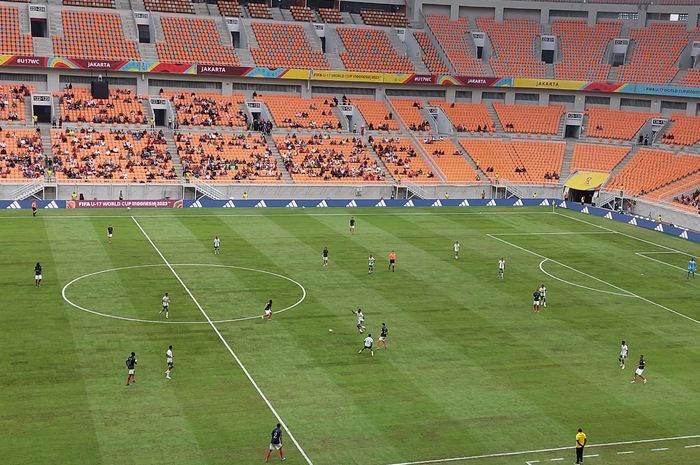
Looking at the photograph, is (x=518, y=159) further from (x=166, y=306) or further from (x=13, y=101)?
(x=166, y=306)

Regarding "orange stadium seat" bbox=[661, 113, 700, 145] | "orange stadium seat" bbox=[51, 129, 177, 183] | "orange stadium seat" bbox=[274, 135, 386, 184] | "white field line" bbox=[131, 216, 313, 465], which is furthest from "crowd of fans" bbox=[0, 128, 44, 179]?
"orange stadium seat" bbox=[661, 113, 700, 145]

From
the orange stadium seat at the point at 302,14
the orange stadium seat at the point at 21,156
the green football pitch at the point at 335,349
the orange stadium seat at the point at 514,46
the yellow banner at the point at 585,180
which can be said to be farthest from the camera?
the orange stadium seat at the point at 302,14

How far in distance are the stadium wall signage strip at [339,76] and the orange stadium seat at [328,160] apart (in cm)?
938

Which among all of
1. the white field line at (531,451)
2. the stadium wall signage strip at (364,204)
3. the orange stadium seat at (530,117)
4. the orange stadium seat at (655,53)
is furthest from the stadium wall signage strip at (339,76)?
the white field line at (531,451)

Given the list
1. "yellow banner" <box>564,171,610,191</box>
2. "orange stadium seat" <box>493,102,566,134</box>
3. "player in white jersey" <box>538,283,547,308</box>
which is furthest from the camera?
"orange stadium seat" <box>493,102,566,134</box>

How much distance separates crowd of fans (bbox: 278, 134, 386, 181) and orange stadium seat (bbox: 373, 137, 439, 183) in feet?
5.01

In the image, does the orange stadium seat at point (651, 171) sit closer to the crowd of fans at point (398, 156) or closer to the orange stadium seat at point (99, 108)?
the crowd of fans at point (398, 156)

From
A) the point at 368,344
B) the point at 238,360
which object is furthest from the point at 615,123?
the point at 238,360

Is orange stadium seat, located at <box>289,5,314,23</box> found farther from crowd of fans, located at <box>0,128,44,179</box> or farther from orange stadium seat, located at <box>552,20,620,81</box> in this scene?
crowd of fans, located at <box>0,128,44,179</box>

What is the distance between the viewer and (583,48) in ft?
360

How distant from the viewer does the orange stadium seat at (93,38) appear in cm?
9306

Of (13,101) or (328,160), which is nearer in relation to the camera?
(13,101)

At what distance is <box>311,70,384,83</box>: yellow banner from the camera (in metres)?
101

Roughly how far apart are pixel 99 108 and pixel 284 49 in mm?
23263
